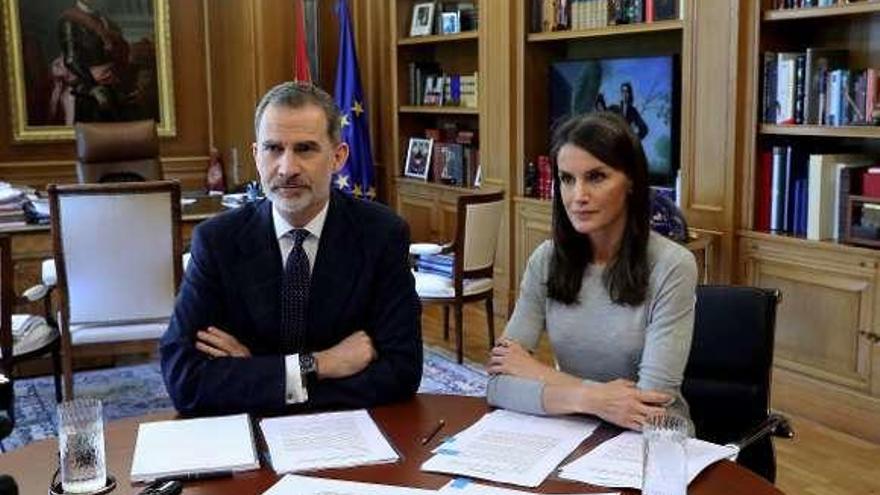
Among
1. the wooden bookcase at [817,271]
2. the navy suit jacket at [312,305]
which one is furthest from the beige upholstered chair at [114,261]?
the wooden bookcase at [817,271]

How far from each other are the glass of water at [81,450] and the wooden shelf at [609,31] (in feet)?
11.0

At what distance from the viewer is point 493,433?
1.56 m

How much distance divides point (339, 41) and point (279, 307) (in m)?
5.00

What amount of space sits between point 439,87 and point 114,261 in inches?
120

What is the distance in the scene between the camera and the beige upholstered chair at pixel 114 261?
345 centimetres

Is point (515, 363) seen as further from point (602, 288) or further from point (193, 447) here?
point (193, 447)

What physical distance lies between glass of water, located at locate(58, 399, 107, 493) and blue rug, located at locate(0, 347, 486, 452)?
2397 mm

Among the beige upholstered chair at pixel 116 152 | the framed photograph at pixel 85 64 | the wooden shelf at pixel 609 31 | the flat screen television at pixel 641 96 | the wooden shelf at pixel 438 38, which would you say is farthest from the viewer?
the framed photograph at pixel 85 64

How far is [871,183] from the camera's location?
3.44m

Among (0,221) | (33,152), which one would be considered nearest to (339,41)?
(33,152)

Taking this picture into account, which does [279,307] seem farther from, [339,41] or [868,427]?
[339,41]

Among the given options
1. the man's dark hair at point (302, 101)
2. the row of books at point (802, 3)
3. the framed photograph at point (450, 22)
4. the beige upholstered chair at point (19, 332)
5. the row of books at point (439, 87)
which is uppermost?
the framed photograph at point (450, 22)

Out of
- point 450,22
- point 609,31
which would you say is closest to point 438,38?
point 450,22

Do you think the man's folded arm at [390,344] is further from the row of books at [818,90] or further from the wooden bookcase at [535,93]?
the wooden bookcase at [535,93]
